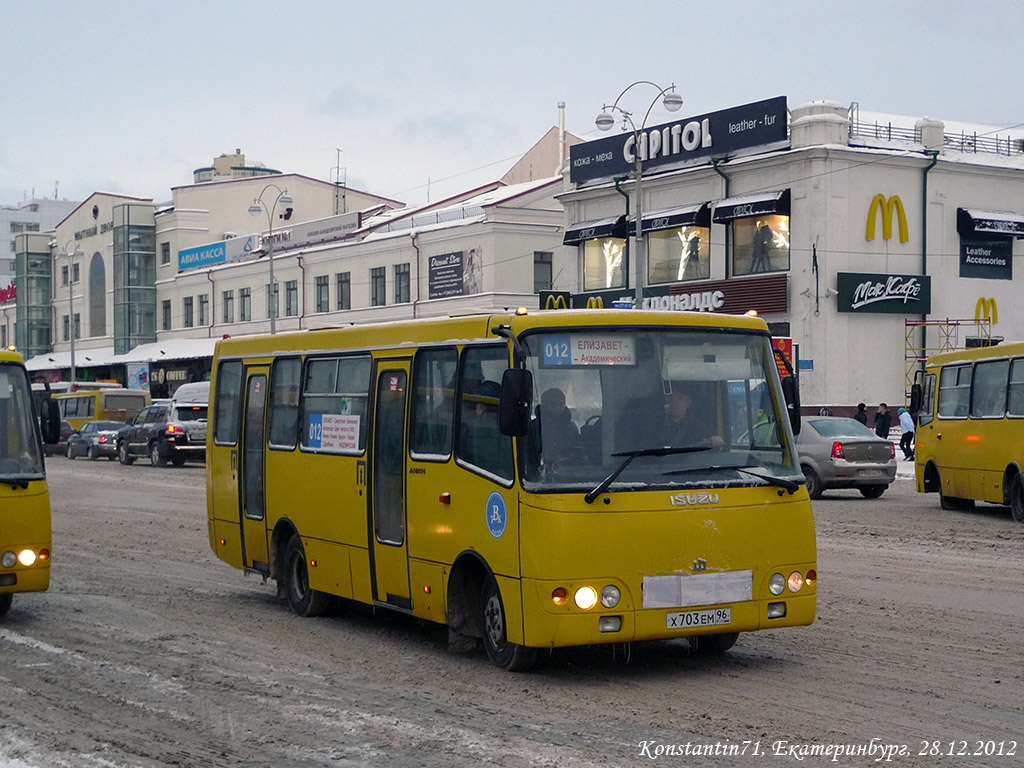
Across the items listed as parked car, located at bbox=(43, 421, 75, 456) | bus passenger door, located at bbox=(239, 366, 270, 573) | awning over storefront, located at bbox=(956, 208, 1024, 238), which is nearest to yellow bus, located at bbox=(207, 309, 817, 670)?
bus passenger door, located at bbox=(239, 366, 270, 573)

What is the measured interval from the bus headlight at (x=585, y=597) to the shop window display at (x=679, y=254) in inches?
1506

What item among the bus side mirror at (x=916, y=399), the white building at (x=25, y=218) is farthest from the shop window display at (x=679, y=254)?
the white building at (x=25, y=218)

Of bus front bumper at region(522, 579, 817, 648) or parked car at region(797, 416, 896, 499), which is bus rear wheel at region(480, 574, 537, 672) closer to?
bus front bumper at region(522, 579, 817, 648)

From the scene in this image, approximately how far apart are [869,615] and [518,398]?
15.1ft

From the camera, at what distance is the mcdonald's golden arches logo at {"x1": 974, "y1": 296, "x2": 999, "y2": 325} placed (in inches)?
1767

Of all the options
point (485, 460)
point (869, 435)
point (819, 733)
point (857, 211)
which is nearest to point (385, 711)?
point (485, 460)

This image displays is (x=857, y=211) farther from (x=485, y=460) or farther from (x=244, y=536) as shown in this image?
(x=485, y=460)

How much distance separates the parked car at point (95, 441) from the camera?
160ft

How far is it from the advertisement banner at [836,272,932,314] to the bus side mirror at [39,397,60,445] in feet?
109

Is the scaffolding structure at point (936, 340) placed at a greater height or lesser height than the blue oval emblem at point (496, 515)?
greater

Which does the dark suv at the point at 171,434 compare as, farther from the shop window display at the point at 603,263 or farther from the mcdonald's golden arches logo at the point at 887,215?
the mcdonald's golden arches logo at the point at 887,215

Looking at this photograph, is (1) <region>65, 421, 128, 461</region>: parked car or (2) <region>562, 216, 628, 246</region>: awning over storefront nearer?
(1) <region>65, 421, 128, 461</region>: parked car

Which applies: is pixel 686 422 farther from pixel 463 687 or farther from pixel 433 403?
pixel 463 687

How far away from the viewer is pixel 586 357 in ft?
29.8
